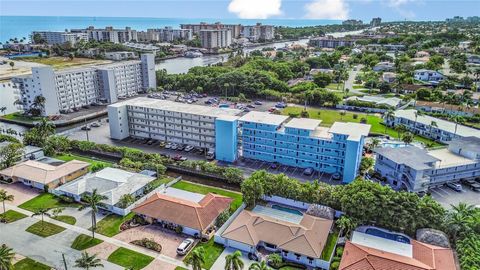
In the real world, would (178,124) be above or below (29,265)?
above

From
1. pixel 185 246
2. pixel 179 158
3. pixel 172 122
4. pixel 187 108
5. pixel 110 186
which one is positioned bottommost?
pixel 185 246

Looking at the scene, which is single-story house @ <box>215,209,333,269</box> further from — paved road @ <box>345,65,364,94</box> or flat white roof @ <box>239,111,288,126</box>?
paved road @ <box>345,65,364,94</box>

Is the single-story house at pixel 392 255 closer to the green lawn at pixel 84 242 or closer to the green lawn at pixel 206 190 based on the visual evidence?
the green lawn at pixel 206 190

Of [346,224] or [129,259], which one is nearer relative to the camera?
[129,259]

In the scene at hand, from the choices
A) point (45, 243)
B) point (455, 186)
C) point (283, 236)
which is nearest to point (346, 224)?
point (283, 236)

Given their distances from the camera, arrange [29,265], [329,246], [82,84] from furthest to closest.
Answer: [82,84], [329,246], [29,265]

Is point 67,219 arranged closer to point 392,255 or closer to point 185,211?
point 185,211

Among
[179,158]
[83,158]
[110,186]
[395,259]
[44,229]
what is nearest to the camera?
[395,259]
